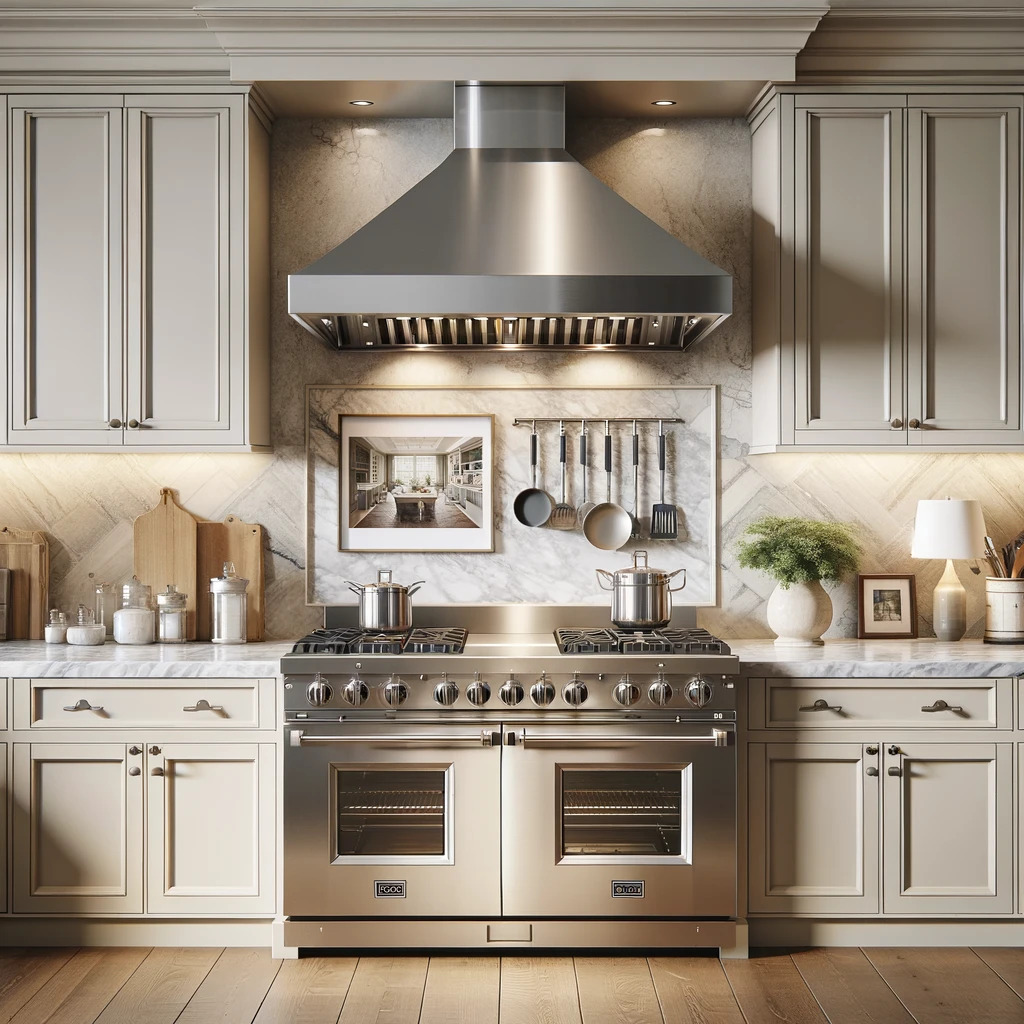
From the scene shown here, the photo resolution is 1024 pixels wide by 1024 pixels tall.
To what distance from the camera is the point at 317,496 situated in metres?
3.53

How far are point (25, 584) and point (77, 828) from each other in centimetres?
99

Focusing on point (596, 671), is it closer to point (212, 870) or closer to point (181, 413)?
point (212, 870)

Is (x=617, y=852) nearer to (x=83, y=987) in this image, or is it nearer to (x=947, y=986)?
(x=947, y=986)

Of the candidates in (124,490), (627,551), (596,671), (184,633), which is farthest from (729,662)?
(124,490)

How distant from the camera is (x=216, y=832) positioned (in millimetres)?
2906

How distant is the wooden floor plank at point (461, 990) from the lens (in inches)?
99.9

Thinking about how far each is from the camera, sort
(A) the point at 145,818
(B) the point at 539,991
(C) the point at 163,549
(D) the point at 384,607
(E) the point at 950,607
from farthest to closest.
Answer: (C) the point at 163,549 → (E) the point at 950,607 → (D) the point at 384,607 → (A) the point at 145,818 → (B) the point at 539,991

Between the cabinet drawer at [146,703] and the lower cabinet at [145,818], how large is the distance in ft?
0.22

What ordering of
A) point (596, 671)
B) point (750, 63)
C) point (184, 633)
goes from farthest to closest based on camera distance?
1. point (184, 633)
2. point (750, 63)
3. point (596, 671)

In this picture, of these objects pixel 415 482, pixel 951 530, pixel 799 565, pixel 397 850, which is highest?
pixel 415 482

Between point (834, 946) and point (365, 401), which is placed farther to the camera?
point (365, 401)

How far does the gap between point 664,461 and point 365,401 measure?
1.11m

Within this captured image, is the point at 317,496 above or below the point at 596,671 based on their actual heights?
above

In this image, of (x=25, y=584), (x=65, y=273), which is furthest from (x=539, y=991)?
(x=65, y=273)
